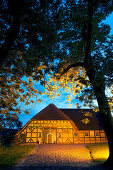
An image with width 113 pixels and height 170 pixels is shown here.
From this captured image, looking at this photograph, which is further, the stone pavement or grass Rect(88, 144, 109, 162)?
grass Rect(88, 144, 109, 162)

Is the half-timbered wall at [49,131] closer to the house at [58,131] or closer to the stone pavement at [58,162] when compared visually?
the house at [58,131]

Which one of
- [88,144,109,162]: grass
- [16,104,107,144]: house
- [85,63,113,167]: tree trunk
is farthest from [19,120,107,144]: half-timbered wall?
[85,63,113,167]: tree trunk

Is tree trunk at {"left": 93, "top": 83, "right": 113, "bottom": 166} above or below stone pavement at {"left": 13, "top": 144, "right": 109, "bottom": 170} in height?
above

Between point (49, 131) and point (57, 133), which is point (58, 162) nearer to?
point (57, 133)

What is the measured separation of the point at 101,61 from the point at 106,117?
10.7ft

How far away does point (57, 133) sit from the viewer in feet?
66.4

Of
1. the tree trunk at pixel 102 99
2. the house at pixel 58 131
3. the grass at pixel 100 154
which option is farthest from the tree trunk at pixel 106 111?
the house at pixel 58 131

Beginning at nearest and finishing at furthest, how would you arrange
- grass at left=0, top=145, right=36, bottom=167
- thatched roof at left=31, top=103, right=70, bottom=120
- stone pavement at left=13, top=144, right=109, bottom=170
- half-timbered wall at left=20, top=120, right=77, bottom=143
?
stone pavement at left=13, top=144, right=109, bottom=170, grass at left=0, top=145, right=36, bottom=167, half-timbered wall at left=20, top=120, right=77, bottom=143, thatched roof at left=31, top=103, right=70, bottom=120

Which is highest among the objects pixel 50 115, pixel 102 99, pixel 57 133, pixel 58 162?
pixel 102 99

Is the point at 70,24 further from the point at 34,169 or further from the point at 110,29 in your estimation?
the point at 34,169

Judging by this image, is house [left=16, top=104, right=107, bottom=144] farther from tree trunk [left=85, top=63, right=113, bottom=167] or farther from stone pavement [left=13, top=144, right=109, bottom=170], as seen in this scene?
tree trunk [left=85, top=63, right=113, bottom=167]

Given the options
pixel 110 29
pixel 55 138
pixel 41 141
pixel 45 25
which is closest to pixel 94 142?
pixel 55 138

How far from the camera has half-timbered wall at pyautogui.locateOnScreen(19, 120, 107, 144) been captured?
19828 millimetres

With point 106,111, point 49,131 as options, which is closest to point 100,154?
point 106,111
